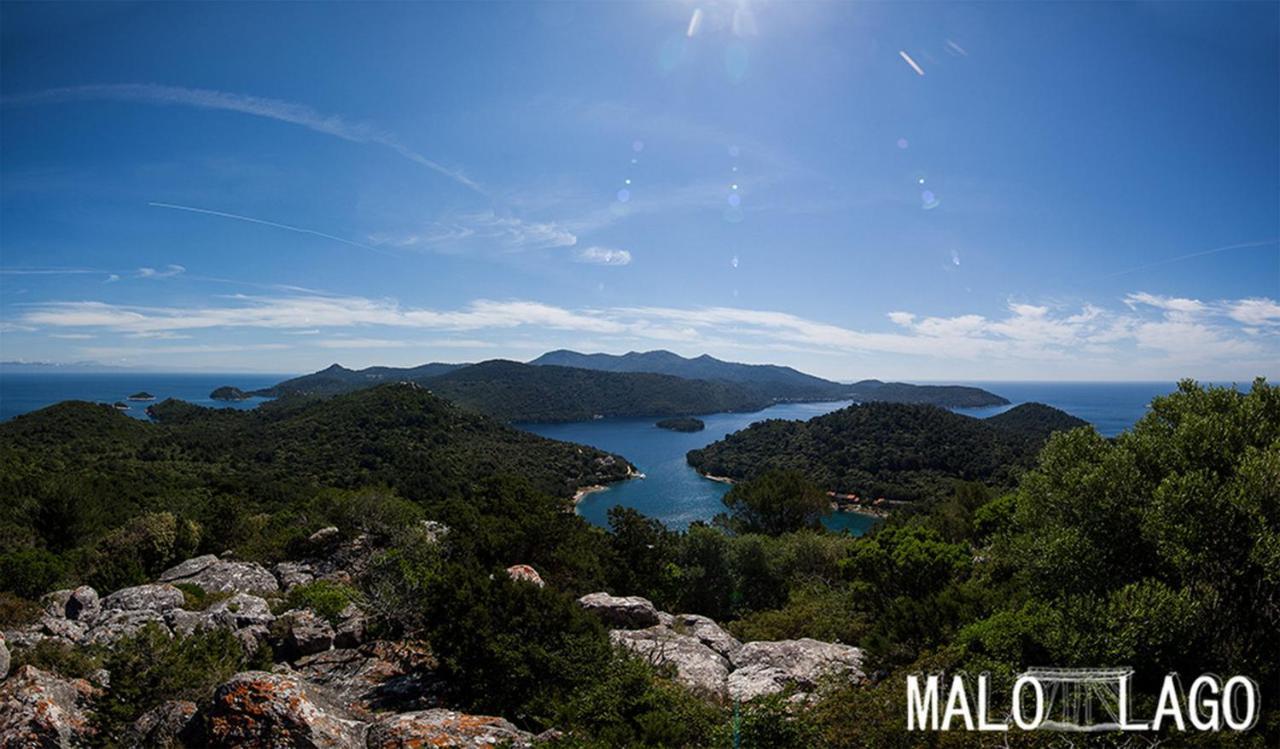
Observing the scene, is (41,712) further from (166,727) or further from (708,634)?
(708,634)

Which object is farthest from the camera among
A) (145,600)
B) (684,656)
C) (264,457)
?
(264,457)

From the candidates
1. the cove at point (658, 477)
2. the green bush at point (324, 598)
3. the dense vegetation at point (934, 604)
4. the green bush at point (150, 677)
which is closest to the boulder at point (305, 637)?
the green bush at point (324, 598)

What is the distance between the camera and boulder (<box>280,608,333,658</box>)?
11.0 meters

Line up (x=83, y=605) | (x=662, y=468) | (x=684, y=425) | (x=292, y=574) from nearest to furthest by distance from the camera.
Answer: (x=83, y=605) → (x=292, y=574) → (x=662, y=468) → (x=684, y=425)

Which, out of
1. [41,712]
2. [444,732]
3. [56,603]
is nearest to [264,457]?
[56,603]

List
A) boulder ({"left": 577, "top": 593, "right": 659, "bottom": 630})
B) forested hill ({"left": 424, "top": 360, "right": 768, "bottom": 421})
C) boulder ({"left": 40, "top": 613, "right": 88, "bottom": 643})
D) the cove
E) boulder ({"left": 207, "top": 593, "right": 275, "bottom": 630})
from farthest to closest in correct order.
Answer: forested hill ({"left": 424, "top": 360, "right": 768, "bottom": 421}) → the cove → boulder ({"left": 577, "top": 593, "right": 659, "bottom": 630}) → boulder ({"left": 207, "top": 593, "right": 275, "bottom": 630}) → boulder ({"left": 40, "top": 613, "right": 88, "bottom": 643})

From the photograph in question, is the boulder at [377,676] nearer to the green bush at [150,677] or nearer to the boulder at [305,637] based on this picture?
the boulder at [305,637]

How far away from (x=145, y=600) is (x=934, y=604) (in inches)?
727

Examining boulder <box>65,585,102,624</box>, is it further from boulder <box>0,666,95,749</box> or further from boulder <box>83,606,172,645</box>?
boulder <box>0,666,95,749</box>

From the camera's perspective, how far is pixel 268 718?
6.40 metres

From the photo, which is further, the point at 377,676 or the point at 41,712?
the point at 377,676

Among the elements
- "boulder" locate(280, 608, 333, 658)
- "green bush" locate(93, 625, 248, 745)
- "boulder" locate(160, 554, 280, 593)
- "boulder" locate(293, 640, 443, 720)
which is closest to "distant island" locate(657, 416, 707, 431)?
"boulder" locate(160, 554, 280, 593)

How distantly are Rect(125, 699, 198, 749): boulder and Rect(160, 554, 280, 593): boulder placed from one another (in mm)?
8850

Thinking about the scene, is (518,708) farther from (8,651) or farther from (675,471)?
(675,471)
